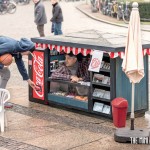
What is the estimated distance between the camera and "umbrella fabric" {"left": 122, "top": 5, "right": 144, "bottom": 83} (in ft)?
25.8

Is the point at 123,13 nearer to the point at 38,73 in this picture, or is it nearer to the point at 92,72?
the point at 38,73

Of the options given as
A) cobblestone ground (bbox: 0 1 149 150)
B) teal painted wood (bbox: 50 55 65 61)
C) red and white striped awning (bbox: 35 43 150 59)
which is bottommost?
cobblestone ground (bbox: 0 1 149 150)

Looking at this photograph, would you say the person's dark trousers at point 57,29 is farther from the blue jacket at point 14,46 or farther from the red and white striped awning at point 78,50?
the blue jacket at point 14,46

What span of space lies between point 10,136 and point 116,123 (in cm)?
172

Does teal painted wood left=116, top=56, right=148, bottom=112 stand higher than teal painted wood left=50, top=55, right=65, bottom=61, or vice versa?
teal painted wood left=50, top=55, right=65, bottom=61

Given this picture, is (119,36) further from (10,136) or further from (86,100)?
(10,136)

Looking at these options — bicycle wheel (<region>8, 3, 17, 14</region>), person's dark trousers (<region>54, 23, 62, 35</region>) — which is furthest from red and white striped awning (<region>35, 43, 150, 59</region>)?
bicycle wheel (<region>8, 3, 17, 14</region>)

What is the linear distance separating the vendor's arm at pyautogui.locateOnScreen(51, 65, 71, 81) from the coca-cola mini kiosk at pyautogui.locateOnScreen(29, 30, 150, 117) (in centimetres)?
9

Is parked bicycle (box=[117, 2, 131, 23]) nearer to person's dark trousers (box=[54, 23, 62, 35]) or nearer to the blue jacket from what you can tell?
person's dark trousers (box=[54, 23, 62, 35])

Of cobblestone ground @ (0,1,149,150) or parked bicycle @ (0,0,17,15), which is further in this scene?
parked bicycle @ (0,0,17,15)

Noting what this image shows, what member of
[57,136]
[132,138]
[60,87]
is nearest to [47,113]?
[60,87]

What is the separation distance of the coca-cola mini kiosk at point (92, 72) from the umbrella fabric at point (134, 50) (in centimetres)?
79

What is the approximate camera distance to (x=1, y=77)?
9828mm

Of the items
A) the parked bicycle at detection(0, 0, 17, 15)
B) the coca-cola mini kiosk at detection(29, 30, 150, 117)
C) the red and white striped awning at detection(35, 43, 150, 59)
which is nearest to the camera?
the red and white striped awning at detection(35, 43, 150, 59)
